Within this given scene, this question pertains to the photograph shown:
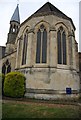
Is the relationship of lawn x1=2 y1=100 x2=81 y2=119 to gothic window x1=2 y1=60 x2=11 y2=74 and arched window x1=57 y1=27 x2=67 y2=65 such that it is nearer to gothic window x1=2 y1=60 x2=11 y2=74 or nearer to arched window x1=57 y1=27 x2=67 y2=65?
arched window x1=57 y1=27 x2=67 y2=65

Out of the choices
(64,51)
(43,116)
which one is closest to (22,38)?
(64,51)

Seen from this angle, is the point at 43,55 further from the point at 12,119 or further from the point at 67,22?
the point at 12,119

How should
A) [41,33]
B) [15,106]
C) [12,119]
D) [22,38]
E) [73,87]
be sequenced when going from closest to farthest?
[12,119] < [15,106] < [73,87] < [41,33] < [22,38]

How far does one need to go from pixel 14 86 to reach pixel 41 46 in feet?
19.6

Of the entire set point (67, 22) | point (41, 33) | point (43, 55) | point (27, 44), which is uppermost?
point (67, 22)

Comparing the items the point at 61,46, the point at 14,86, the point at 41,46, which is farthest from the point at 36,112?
the point at 61,46

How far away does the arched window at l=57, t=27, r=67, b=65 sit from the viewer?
60.6ft

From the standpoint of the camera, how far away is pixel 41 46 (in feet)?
61.7

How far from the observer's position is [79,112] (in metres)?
10.5

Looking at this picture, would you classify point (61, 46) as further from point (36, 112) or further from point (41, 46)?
point (36, 112)

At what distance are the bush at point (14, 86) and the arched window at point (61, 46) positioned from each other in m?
5.32

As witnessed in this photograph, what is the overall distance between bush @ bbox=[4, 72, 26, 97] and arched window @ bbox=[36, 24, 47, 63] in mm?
3268

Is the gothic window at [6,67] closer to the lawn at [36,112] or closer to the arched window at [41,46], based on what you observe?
the arched window at [41,46]

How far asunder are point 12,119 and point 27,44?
11.9 meters
